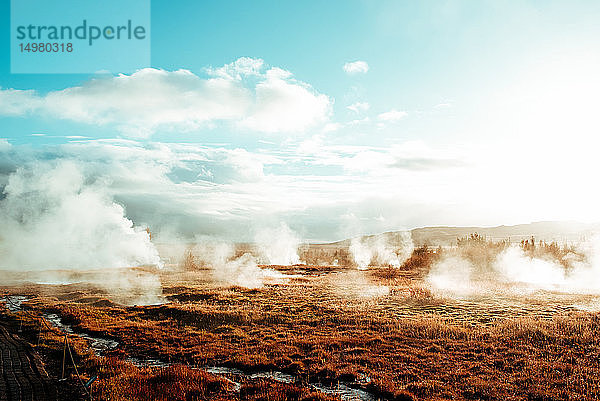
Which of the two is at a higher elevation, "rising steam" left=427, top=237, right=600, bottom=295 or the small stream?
the small stream

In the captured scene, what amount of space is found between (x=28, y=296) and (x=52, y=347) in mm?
33727

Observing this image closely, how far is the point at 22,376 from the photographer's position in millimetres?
17797

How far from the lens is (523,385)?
17578mm

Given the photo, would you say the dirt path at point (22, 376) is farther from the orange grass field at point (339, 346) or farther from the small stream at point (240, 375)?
the small stream at point (240, 375)

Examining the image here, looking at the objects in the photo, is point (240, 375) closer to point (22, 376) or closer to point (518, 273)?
point (22, 376)

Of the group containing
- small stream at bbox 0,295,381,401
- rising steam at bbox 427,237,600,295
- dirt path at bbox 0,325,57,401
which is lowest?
rising steam at bbox 427,237,600,295

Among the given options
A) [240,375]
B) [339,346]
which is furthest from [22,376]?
[339,346]

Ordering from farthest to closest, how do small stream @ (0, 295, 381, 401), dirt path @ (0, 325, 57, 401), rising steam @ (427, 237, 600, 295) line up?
rising steam @ (427, 237, 600, 295)
small stream @ (0, 295, 381, 401)
dirt path @ (0, 325, 57, 401)

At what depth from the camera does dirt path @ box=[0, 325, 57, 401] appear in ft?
51.7

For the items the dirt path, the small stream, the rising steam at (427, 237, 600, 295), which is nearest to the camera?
the dirt path

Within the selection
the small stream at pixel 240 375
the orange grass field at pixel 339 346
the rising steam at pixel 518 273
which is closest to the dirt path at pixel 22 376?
the orange grass field at pixel 339 346

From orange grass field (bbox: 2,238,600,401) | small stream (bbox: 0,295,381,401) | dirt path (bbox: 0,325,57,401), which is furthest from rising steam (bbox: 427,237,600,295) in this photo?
dirt path (bbox: 0,325,57,401)

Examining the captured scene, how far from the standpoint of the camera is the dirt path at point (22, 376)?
1577cm

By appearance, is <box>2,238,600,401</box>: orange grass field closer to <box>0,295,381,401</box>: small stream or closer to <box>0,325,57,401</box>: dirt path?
<box>0,295,381,401</box>: small stream
